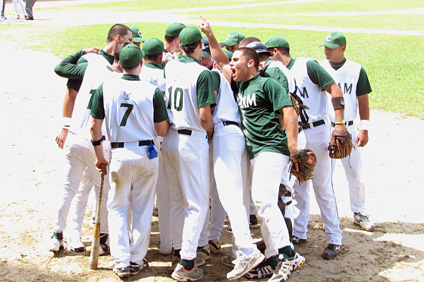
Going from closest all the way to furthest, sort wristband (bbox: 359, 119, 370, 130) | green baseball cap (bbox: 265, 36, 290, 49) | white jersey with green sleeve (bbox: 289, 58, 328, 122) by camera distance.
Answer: white jersey with green sleeve (bbox: 289, 58, 328, 122) → green baseball cap (bbox: 265, 36, 290, 49) → wristband (bbox: 359, 119, 370, 130)

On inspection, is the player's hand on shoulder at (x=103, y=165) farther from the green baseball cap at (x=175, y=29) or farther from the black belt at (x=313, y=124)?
the black belt at (x=313, y=124)

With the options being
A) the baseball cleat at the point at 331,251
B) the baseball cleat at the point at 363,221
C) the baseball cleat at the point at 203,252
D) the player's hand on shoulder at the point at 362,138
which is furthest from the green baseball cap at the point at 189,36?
the baseball cleat at the point at 363,221

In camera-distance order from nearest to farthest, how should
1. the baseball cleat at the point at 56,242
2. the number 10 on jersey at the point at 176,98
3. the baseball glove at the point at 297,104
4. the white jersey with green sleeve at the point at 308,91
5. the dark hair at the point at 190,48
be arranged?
1. the number 10 on jersey at the point at 176,98
2. the dark hair at the point at 190,48
3. the baseball glove at the point at 297,104
4. the baseball cleat at the point at 56,242
5. the white jersey with green sleeve at the point at 308,91

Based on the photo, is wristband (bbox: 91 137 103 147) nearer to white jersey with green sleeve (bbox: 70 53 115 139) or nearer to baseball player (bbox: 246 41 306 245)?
white jersey with green sleeve (bbox: 70 53 115 139)

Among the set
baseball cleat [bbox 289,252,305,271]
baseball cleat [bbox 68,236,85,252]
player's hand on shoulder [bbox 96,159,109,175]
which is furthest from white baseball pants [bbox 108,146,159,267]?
baseball cleat [bbox 289,252,305,271]

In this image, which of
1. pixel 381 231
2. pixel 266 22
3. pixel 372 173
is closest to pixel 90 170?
pixel 381 231

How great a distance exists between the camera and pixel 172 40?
6926mm

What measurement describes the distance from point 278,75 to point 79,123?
2.10m

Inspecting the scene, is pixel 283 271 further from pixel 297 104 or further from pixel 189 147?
pixel 297 104

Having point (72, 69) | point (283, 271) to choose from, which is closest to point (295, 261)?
point (283, 271)

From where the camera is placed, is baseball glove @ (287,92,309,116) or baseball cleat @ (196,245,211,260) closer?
baseball glove @ (287,92,309,116)

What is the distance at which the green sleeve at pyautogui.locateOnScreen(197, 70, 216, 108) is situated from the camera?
5.35m

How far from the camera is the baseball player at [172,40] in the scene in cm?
678

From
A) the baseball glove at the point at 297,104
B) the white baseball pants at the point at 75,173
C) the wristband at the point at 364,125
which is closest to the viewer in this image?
the baseball glove at the point at 297,104
